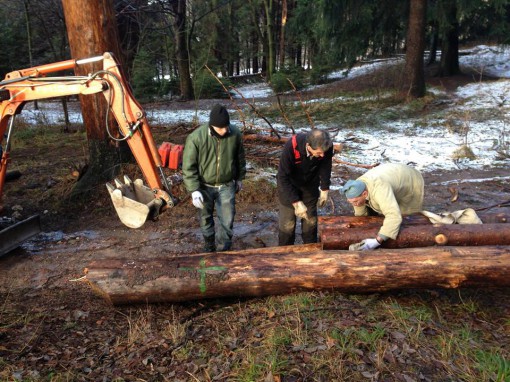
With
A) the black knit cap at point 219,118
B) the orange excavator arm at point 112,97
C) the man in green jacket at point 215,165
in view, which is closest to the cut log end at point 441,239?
the man in green jacket at point 215,165

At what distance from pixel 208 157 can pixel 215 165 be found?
126 mm

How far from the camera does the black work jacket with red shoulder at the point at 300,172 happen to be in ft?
15.0

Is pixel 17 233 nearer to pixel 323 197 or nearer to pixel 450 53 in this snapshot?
pixel 323 197

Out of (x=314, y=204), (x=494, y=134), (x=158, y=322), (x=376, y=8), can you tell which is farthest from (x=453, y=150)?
(x=158, y=322)

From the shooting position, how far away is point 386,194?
13.2 ft

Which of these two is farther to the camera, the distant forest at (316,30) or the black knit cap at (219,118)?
the distant forest at (316,30)

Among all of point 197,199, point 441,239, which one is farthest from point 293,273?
point 441,239

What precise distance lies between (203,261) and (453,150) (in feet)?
25.6

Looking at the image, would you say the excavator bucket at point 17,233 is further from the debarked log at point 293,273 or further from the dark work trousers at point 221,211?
the dark work trousers at point 221,211

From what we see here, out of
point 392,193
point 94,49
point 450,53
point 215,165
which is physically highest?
point 94,49

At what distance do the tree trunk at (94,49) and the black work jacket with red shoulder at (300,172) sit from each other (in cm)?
388

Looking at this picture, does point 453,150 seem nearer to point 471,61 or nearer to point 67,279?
point 67,279

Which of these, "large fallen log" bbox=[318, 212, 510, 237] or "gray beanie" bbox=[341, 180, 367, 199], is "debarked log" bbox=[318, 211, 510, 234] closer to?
"large fallen log" bbox=[318, 212, 510, 237]

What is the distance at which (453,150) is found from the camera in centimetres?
961
